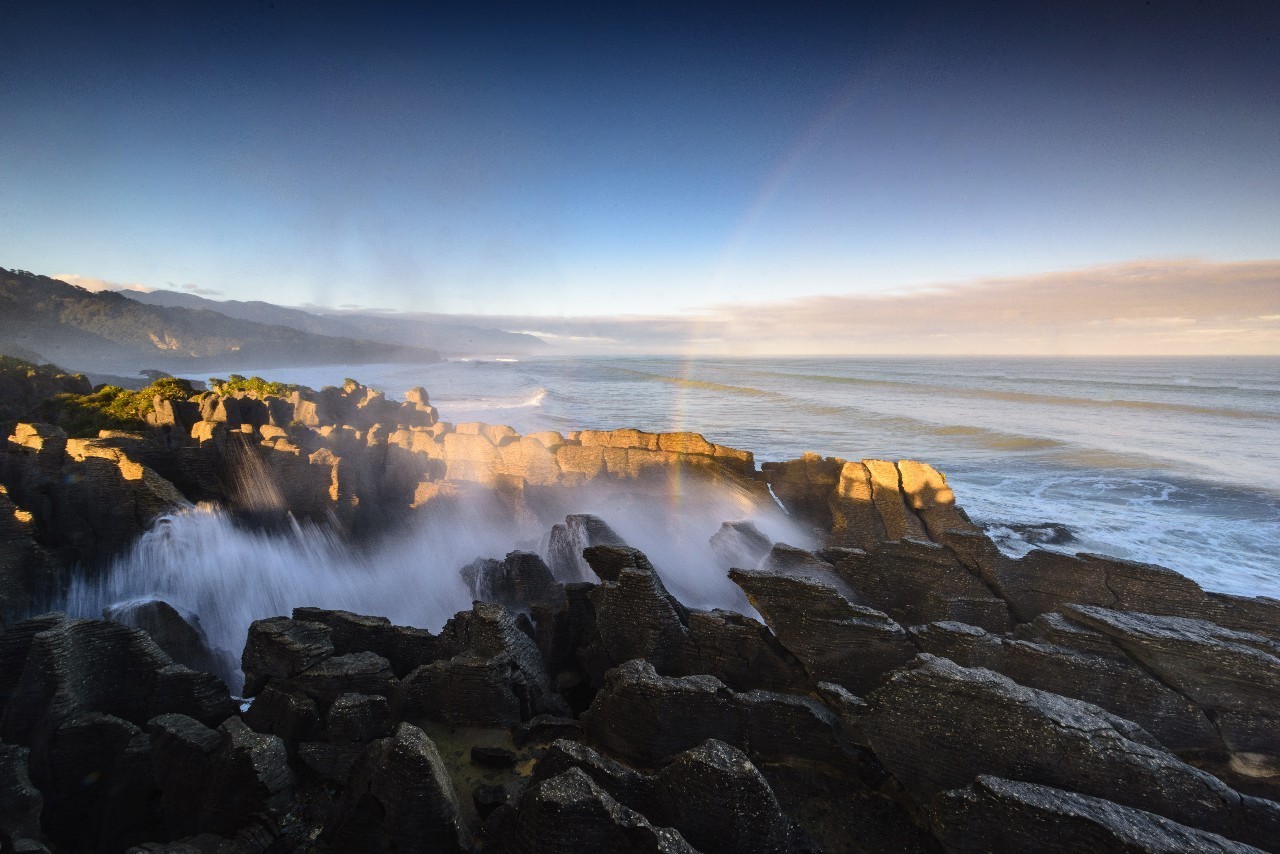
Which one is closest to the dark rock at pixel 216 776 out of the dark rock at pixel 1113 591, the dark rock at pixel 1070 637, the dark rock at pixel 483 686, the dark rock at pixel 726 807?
the dark rock at pixel 483 686

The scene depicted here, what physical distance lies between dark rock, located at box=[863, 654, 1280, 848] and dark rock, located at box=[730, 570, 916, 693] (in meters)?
0.96

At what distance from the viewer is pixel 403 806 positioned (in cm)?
511

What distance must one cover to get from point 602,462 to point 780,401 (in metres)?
40.3

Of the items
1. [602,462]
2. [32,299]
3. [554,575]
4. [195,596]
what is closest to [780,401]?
[602,462]

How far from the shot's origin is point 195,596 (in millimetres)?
10461

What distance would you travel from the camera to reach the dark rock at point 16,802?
5.08 m

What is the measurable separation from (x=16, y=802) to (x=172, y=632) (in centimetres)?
395

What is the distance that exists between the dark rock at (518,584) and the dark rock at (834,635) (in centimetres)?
460

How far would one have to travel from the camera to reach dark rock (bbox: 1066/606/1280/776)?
6168 millimetres

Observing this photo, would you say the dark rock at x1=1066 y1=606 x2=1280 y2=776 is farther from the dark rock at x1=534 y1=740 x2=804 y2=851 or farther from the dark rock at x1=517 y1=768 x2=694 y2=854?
the dark rock at x1=517 y1=768 x2=694 y2=854

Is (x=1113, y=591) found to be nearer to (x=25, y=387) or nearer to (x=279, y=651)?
(x=279, y=651)

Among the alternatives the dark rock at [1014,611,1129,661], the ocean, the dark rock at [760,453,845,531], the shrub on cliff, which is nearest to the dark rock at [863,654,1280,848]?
the dark rock at [1014,611,1129,661]

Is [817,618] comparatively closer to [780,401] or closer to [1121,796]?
[1121,796]

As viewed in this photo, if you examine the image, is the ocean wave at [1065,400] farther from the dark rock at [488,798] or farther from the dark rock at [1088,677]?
the dark rock at [488,798]
